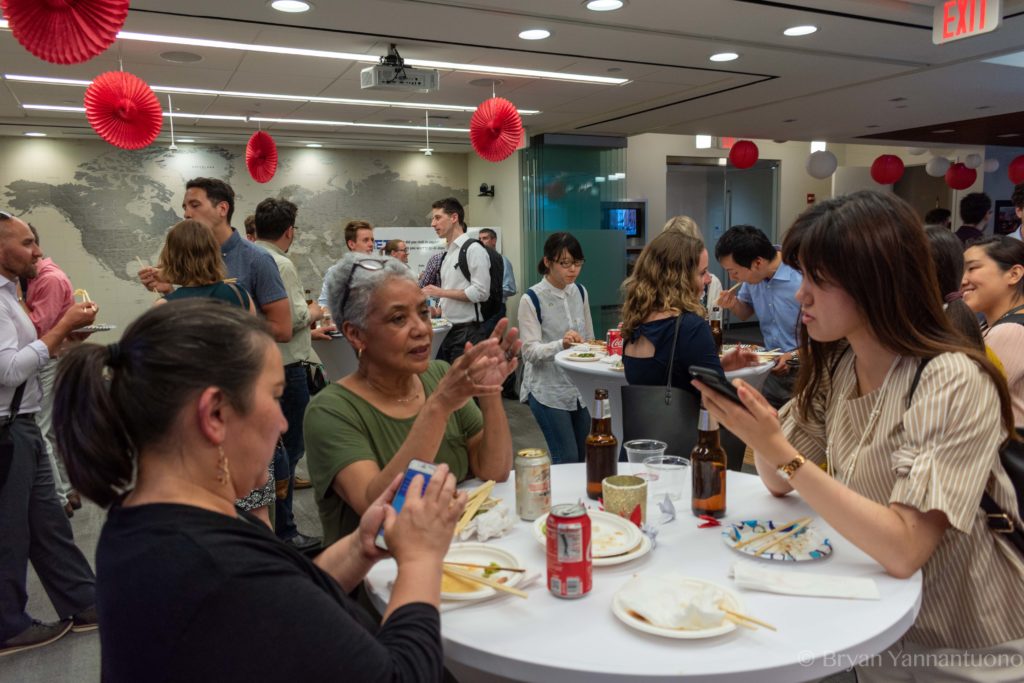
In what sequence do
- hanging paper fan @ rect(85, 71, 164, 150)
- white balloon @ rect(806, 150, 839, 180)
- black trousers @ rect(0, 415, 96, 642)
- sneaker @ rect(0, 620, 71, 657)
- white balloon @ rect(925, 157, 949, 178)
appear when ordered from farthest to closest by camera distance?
white balloon @ rect(925, 157, 949, 178) < white balloon @ rect(806, 150, 839, 180) < hanging paper fan @ rect(85, 71, 164, 150) < sneaker @ rect(0, 620, 71, 657) < black trousers @ rect(0, 415, 96, 642)

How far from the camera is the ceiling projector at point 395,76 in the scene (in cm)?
462

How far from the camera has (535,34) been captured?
4.44m

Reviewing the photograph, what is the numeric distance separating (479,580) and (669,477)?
657 mm

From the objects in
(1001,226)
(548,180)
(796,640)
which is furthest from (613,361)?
(1001,226)

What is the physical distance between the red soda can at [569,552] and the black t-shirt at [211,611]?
15.2 inches

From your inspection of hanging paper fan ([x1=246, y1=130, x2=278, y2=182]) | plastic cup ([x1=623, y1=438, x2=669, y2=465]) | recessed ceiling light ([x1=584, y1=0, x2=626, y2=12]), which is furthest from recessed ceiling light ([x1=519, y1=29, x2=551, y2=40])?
plastic cup ([x1=623, y1=438, x2=669, y2=465])

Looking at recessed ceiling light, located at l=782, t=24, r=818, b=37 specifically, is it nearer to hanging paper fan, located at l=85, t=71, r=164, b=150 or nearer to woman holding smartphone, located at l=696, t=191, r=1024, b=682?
woman holding smartphone, located at l=696, t=191, r=1024, b=682

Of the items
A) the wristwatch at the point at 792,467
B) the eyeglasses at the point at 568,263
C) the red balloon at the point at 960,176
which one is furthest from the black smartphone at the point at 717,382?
the red balloon at the point at 960,176

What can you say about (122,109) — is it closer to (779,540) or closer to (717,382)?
(717,382)

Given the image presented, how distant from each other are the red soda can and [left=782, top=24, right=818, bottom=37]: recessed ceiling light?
4262mm

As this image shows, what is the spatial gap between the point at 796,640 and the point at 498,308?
15.1 ft

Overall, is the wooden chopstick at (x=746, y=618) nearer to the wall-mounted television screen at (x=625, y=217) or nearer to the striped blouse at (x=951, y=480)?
the striped blouse at (x=951, y=480)

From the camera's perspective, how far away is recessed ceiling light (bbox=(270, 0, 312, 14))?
12.1 ft

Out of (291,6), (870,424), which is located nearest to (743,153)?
(291,6)
